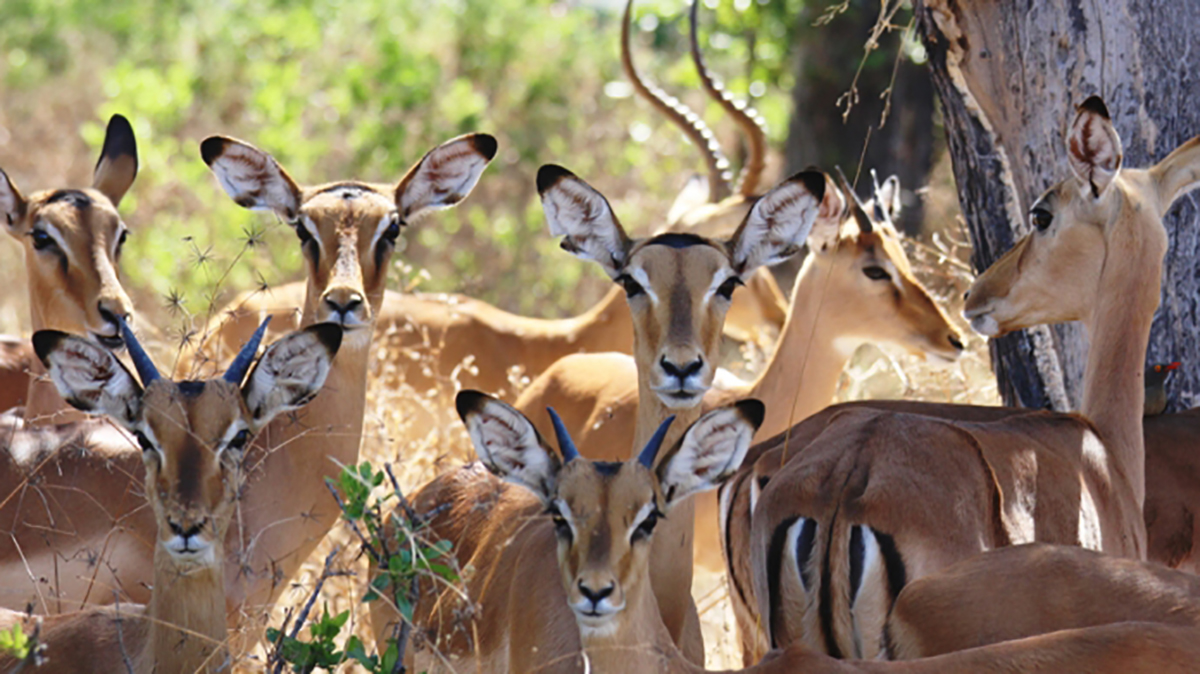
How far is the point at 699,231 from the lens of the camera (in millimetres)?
7801

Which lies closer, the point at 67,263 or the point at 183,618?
the point at 183,618

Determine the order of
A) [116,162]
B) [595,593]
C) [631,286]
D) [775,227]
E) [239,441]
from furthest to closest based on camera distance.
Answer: [116,162], [775,227], [631,286], [239,441], [595,593]

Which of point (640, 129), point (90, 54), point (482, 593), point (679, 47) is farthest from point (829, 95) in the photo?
point (90, 54)

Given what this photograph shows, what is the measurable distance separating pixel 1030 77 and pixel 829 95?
5364mm

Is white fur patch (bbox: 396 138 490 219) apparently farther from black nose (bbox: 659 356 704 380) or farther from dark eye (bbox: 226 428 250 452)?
dark eye (bbox: 226 428 250 452)

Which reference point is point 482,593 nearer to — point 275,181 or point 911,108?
point 275,181

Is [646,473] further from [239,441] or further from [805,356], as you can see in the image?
[805,356]

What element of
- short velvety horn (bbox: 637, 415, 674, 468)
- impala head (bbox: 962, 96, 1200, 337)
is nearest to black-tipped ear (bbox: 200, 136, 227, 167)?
short velvety horn (bbox: 637, 415, 674, 468)

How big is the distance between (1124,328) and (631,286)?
1568 mm

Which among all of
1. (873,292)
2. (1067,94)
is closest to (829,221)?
(873,292)

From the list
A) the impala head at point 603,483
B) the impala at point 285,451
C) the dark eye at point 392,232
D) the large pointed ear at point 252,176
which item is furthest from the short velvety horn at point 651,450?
the large pointed ear at point 252,176

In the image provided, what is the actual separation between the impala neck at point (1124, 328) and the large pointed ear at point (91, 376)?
9.05 ft

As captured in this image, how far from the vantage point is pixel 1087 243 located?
471cm

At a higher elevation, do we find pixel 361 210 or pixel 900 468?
pixel 361 210
